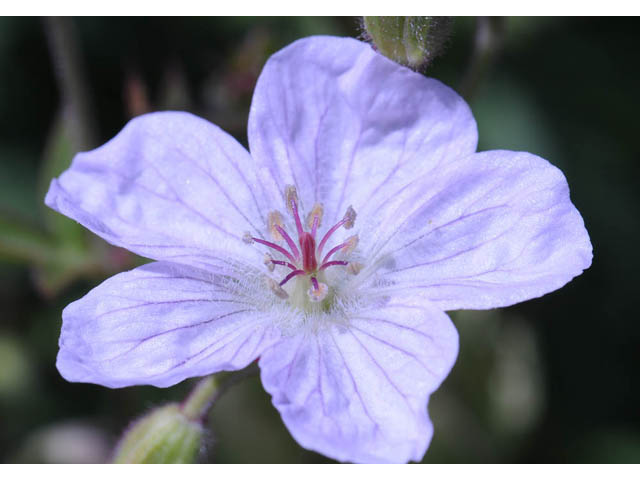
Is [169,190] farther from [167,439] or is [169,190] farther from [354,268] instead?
[167,439]

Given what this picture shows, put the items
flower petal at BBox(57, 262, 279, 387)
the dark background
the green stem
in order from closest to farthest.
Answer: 1. flower petal at BBox(57, 262, 279, 387)
2. the green stem
3. the dark background

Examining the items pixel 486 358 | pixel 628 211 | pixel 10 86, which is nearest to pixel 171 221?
pixel 486 358

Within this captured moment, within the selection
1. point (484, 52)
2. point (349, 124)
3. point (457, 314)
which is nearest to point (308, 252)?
point (349, 124)

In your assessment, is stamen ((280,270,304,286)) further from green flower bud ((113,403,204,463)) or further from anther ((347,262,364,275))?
green flower bud ((113,403,204,463))

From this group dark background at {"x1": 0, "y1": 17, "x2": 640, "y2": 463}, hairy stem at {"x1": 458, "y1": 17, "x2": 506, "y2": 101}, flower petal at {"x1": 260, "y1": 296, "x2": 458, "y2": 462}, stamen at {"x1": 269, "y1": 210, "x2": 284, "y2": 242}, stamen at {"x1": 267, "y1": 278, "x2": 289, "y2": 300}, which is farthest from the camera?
dark background at {"x1": 0, "y1": 17, "x2": 640, "y2": 463}

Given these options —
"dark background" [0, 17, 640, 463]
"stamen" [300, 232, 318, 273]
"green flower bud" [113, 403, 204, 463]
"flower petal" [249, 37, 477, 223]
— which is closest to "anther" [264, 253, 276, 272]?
"stamen" [300, 232, 318, 273]

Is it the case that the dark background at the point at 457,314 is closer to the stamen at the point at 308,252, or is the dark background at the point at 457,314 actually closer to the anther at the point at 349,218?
the anther at the point at 349,218

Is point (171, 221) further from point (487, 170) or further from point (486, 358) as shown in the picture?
point (486, 358)
